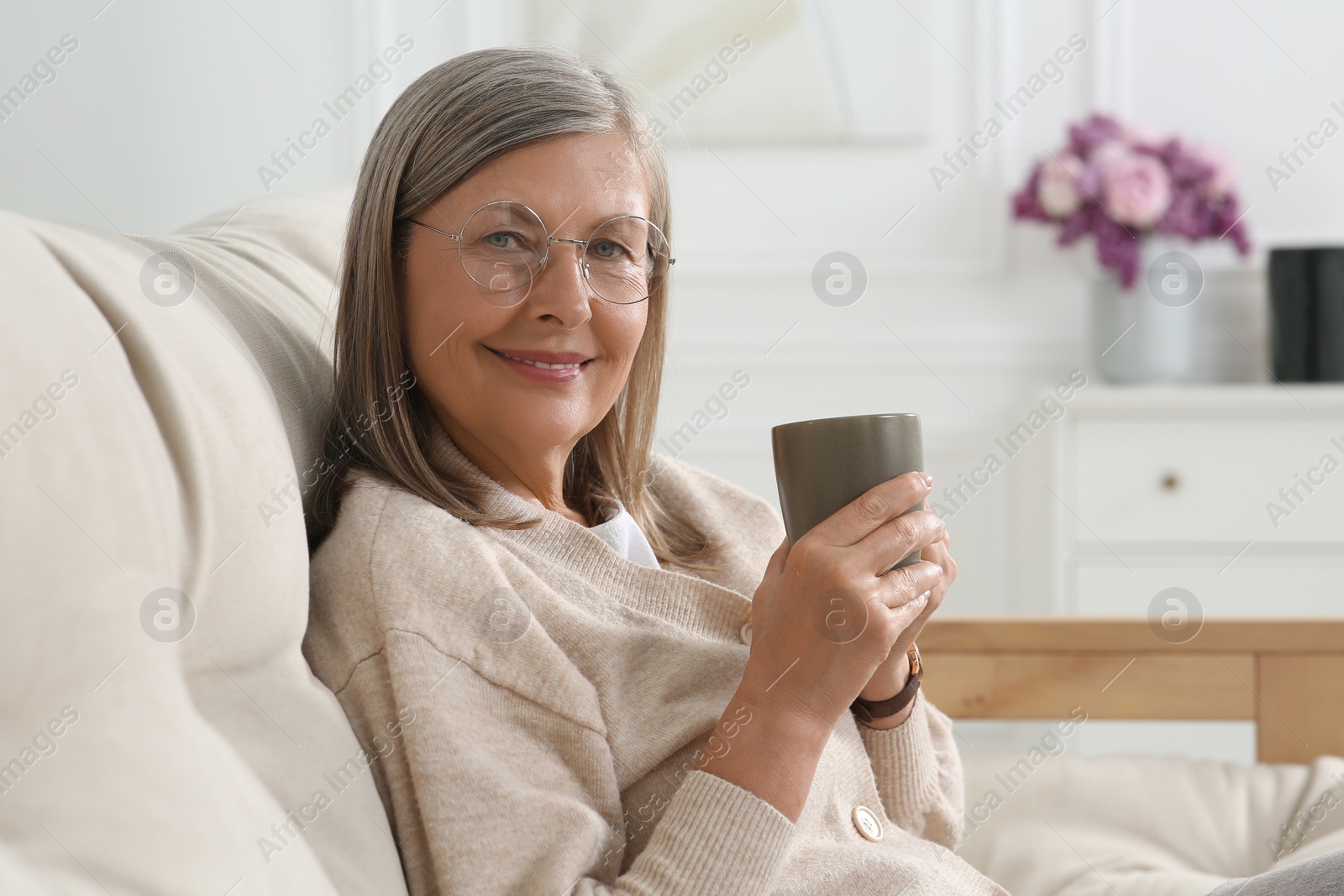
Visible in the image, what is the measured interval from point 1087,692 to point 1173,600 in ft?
3.24

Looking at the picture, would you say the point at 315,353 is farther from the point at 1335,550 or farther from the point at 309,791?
the point at 1335,550

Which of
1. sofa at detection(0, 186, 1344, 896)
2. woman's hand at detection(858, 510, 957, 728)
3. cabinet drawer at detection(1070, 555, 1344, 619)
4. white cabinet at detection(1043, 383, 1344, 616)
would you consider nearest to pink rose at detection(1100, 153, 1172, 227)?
white cabinet at detection(1043, 383, 1344, 616)

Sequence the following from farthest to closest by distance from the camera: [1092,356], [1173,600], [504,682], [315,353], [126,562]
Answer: [1092,356]
[1173,600]
[315,353]
[504,682]
[126,562]

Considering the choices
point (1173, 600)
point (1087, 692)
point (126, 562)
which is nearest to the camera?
point (126, 562)

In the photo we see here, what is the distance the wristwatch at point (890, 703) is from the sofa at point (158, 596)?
436mm

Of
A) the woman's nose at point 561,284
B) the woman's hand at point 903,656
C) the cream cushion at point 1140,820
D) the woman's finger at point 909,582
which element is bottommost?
the cream cushion at point 1140,820

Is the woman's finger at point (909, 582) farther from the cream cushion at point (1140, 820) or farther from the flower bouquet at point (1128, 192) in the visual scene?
the flower bouquet at point (1128, 192)

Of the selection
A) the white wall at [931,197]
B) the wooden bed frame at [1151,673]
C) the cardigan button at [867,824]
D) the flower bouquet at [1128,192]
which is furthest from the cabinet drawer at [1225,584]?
the cardigan button at [867,824]

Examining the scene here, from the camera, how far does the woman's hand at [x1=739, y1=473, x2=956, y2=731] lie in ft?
2.54

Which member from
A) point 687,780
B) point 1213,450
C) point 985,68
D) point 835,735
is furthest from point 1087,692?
point 985,68

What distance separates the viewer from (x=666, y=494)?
3.73ft

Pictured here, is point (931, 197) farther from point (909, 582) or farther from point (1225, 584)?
point (909, 582)

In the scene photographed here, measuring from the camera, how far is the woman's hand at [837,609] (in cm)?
77

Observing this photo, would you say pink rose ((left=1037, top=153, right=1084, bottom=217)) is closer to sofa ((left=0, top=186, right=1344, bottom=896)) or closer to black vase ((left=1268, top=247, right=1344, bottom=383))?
black vase ((left=1268, top=247, right=1344, bottom=383))
